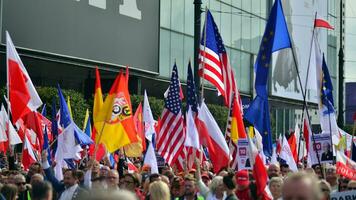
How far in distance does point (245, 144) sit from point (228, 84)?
347 cm

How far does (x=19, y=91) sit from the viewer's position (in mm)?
13758

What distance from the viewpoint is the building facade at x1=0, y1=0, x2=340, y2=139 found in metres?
30.0

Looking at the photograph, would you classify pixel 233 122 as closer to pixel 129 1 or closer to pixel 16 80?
pixel 16 80

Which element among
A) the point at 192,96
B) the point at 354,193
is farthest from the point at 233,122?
the point at 354,193

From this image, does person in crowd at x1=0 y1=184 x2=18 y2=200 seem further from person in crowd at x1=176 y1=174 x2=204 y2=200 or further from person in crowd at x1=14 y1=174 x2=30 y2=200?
person in crowd at x1=176 y1=174 x2=204 y2=200

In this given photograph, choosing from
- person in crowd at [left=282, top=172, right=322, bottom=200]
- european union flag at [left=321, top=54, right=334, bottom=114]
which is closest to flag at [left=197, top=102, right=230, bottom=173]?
european union flag at [left=321, top=54, right=334, bottom=114]

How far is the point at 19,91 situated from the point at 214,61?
4.14m

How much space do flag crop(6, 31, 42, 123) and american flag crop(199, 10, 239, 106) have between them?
3.65 m

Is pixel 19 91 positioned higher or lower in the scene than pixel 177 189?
higher

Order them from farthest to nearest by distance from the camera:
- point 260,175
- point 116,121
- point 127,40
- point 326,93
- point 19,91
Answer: point 127,40
point 326,93
point 116,121
point 19,91
point 260,175

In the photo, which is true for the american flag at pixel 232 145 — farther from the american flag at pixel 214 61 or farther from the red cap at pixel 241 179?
the red cap at pixel 241 179

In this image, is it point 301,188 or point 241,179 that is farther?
point 241,179

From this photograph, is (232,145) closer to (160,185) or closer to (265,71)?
(265,71)

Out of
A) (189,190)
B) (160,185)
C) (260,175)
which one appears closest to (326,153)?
→ (260,175)
